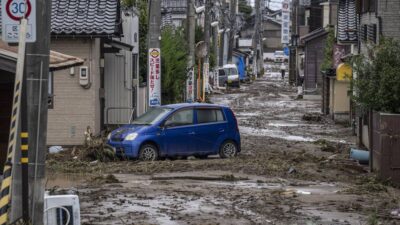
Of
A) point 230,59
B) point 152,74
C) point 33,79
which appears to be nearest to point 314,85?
point 230,59

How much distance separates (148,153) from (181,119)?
4.49 feet

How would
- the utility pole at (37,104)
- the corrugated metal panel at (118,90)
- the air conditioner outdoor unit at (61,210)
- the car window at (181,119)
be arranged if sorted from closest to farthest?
1. the utility pole at (37,104)
2. the air conditioner outdoor unit at (61,210)
3. the car window at (181,119)
4. the corrugated metal panel at (118,90)

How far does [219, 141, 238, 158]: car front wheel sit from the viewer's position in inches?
905

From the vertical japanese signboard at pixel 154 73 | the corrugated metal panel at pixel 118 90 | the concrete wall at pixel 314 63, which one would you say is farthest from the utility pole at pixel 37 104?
the concrete wall at pixel 314 63

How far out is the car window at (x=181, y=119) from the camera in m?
22.0

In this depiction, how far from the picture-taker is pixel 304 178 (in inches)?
721

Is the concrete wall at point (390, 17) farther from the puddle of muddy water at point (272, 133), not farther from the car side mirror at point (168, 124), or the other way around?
the car side mirror at point (168, 124)

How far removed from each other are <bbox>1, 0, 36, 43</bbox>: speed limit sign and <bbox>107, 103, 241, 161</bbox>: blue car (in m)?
11.8

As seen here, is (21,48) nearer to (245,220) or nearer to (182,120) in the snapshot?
(245,220)

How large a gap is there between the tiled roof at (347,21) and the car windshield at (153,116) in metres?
12.5

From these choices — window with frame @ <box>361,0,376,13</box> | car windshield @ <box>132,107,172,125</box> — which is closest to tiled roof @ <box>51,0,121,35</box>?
car windshield @ <box>132,107,172,125</box>

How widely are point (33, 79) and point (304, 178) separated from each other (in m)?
9.48

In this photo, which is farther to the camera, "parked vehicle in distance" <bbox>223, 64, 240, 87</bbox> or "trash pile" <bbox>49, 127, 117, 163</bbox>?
"parked vehicle in distance" <bbox>223, 64, 240, 87</bbox>

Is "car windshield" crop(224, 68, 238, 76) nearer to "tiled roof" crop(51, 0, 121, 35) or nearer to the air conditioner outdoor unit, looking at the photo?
"tiled roof" crop(51, 0, 121, 35)
